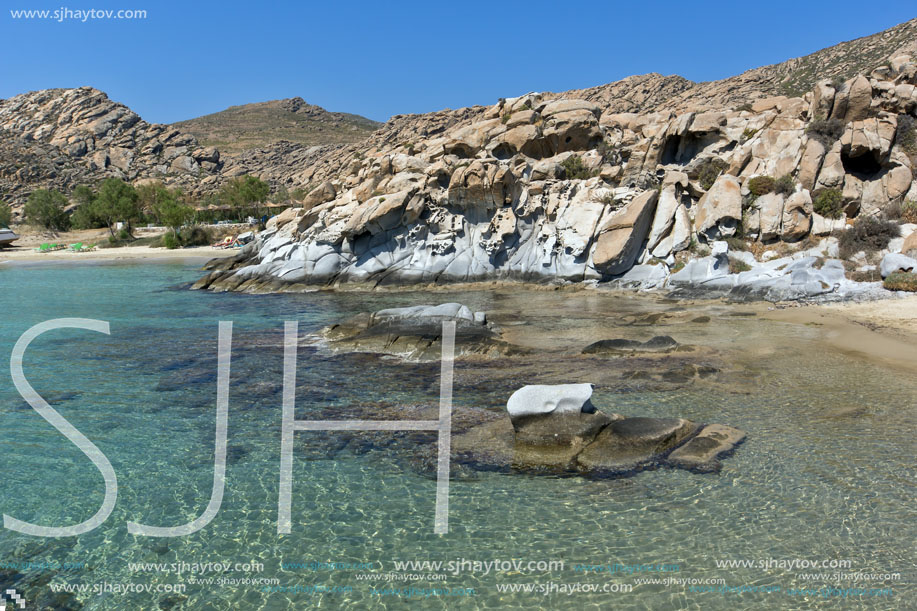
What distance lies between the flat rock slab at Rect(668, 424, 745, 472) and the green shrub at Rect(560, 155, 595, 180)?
84.7ft

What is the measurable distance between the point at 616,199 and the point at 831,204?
372 inches

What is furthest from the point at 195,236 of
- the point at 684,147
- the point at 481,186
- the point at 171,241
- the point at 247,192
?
the point at 684,147

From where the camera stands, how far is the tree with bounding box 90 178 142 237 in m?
64.9

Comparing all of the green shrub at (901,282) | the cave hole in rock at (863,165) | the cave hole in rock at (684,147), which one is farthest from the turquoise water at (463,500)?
the cave hole in rock at (684,147)

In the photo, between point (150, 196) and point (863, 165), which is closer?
point (863, 165)

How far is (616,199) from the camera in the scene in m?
29.2

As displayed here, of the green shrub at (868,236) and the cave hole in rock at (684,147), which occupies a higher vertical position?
the cave hole in rock at (684,147)

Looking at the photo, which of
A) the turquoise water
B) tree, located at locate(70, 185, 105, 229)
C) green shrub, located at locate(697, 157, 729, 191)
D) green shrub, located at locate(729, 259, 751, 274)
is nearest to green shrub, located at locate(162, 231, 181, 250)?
tree, located at locate(70, 185, 105, 229)

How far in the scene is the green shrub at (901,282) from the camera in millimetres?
19422

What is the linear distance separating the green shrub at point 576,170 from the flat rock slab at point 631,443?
26.0m

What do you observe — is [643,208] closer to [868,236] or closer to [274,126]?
[868,236]

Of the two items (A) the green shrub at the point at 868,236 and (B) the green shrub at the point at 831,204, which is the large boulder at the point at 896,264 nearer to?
(A) the green shrub at the point at 868,236

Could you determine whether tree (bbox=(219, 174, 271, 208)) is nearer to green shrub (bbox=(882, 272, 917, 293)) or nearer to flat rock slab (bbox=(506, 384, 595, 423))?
green shrub (bbox=(882, 272, 917, 293))

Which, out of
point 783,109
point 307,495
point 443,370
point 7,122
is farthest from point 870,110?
point 7,122
